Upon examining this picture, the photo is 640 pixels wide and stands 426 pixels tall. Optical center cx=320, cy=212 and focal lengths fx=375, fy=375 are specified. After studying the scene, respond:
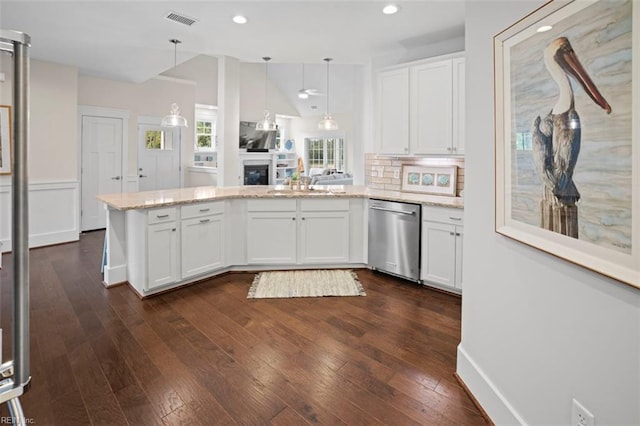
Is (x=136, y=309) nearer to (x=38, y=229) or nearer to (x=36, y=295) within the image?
(x=36, y=295)

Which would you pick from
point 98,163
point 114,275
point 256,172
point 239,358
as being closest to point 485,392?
point 239,358

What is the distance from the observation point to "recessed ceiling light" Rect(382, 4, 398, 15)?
3.23 m

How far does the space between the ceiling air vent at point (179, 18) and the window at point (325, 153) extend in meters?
8.68

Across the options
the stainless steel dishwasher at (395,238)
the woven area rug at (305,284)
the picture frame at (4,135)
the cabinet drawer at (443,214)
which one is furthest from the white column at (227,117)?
the cabinet drawer at (443,214)

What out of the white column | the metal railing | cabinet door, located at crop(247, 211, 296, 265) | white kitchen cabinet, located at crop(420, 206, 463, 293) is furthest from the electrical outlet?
the white column

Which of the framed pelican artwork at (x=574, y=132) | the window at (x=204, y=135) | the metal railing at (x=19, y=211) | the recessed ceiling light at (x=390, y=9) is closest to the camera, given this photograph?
the metal railing at (x=19, y=211)

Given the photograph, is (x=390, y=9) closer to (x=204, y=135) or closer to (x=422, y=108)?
(x=422, y=108)

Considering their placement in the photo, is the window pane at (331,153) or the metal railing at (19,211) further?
the window pane at (331,153)

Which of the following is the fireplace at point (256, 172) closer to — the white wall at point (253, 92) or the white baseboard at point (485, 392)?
the white wall at point (253, 92)

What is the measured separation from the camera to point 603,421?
115 cm

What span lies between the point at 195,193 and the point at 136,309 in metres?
1.43

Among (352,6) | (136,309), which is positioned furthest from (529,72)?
(136,309)

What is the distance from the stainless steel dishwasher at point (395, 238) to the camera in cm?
373

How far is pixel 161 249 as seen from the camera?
345cm
